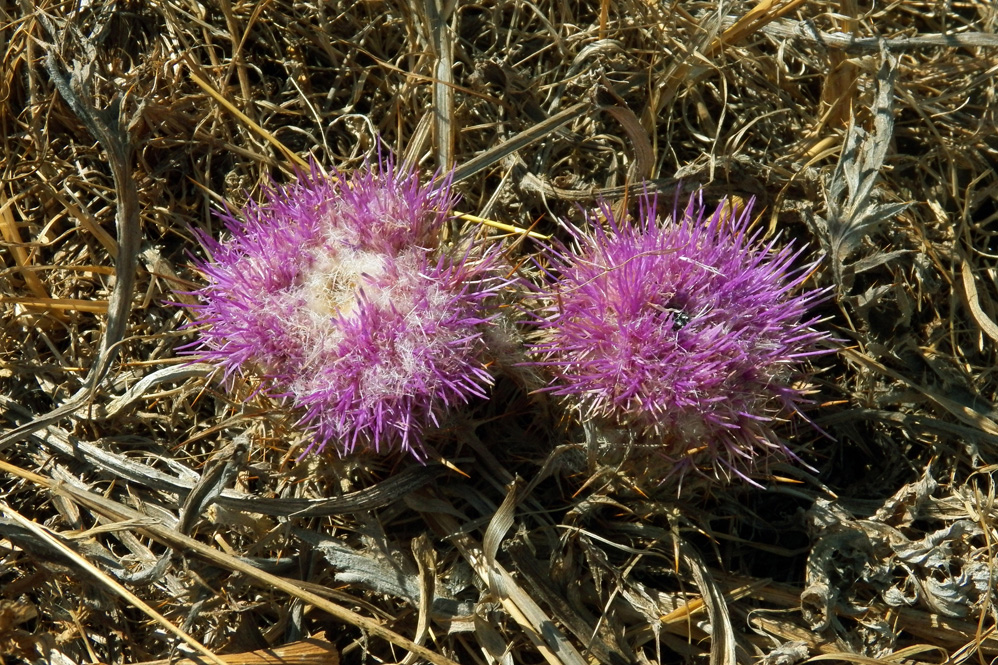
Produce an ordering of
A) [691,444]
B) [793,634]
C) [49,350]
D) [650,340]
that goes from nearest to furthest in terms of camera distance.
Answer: [650,340] → [691,444] → [793,634] → [49,350]

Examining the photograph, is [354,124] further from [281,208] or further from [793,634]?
[793,634]

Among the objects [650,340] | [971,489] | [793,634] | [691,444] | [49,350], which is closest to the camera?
[650,340]

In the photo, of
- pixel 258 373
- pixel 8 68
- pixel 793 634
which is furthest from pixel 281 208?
pixel 793 634

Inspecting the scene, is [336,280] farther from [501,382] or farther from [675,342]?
[675,342]

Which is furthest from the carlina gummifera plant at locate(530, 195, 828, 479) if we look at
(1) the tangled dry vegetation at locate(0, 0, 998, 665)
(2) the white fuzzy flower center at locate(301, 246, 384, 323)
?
(2) the white fuzzy flower center at locate(301, 246, 384, 323)

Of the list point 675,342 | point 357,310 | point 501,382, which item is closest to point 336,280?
point 357,310

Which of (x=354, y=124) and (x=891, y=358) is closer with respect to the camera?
(x=891, y=358)

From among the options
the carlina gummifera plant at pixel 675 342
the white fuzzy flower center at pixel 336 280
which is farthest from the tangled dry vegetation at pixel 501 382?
the white fuzzy flower center at pixel 336 280
